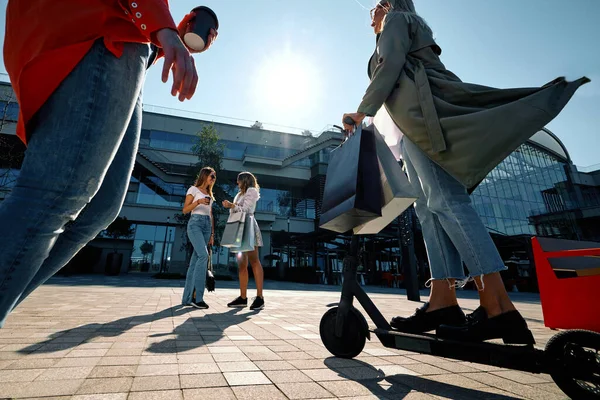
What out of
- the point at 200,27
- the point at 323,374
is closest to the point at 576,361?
the point at 323,374

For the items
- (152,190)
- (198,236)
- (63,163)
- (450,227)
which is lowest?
(450,227)

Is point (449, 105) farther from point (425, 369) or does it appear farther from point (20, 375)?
point (20, 375)

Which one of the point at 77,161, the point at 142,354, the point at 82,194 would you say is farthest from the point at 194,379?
the point at 77,161

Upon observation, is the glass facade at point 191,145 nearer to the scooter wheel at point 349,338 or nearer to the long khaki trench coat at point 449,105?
the long khaki trench coat at point 449,105

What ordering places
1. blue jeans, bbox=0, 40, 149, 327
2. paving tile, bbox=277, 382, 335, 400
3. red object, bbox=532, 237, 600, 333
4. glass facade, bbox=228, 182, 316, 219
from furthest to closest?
glass facade, bbox=228, 182, 316, 219 < red object, bbox=532, 237, 600, 333 < paving tile, bbox=277, 382, 335, 400 < blue jeans, bbox=0, 40, 149, 327

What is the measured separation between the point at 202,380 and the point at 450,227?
1.50 metres

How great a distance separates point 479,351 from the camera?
1332mm

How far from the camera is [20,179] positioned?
3.23 feet

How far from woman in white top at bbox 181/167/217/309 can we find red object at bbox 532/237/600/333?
14.1 ft

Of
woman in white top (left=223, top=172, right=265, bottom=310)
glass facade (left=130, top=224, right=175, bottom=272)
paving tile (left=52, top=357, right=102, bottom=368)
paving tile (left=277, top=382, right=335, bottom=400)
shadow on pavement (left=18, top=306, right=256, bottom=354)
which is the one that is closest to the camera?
paving tile (left=277, top=382, right=335, bottom=400)

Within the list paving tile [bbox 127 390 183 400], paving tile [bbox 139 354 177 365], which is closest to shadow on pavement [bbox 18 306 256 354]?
paving tile [bbox 139 354 177 365]

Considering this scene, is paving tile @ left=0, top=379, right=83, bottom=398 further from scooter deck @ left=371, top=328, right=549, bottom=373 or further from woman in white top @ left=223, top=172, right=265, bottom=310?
woman in white top @ left=223, top=172, right=265, bottom=310

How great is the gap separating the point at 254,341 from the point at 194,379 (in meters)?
0.96

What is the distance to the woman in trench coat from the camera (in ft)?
4.76
